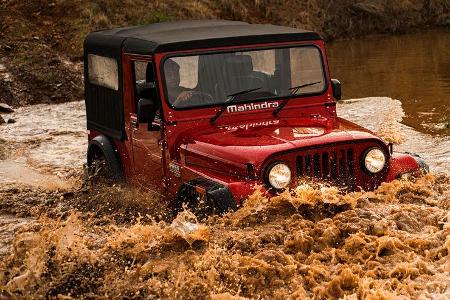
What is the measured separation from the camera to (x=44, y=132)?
49.3 feet

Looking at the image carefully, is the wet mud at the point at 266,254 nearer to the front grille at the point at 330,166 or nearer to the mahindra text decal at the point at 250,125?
the front grille at the point at 330,166

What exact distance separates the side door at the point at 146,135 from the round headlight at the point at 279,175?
138 centimetres

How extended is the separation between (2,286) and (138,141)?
2539 millimetres

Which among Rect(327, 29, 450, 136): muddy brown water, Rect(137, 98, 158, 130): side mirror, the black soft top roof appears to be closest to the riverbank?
Rect(327, 29, 450, 136): muddy brown water

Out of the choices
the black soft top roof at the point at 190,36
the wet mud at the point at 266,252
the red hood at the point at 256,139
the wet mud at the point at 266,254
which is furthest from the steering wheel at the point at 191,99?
the wet mud at the point at 266,254

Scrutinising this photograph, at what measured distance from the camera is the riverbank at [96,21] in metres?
19.1

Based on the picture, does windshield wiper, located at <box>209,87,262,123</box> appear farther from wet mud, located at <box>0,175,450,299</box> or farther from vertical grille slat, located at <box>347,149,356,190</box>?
vertical grille slat, located at <box>347,149,356,190</box>

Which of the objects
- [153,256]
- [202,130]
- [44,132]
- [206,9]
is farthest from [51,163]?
[206,9]

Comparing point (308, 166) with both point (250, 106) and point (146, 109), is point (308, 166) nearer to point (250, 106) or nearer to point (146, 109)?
point (250, 106)

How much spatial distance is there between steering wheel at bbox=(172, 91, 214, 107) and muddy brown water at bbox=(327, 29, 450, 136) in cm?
639

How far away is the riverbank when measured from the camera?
19109 mm

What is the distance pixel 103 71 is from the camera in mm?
8922

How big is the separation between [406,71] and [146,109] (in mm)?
14653

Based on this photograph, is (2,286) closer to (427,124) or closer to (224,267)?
(224,267)
